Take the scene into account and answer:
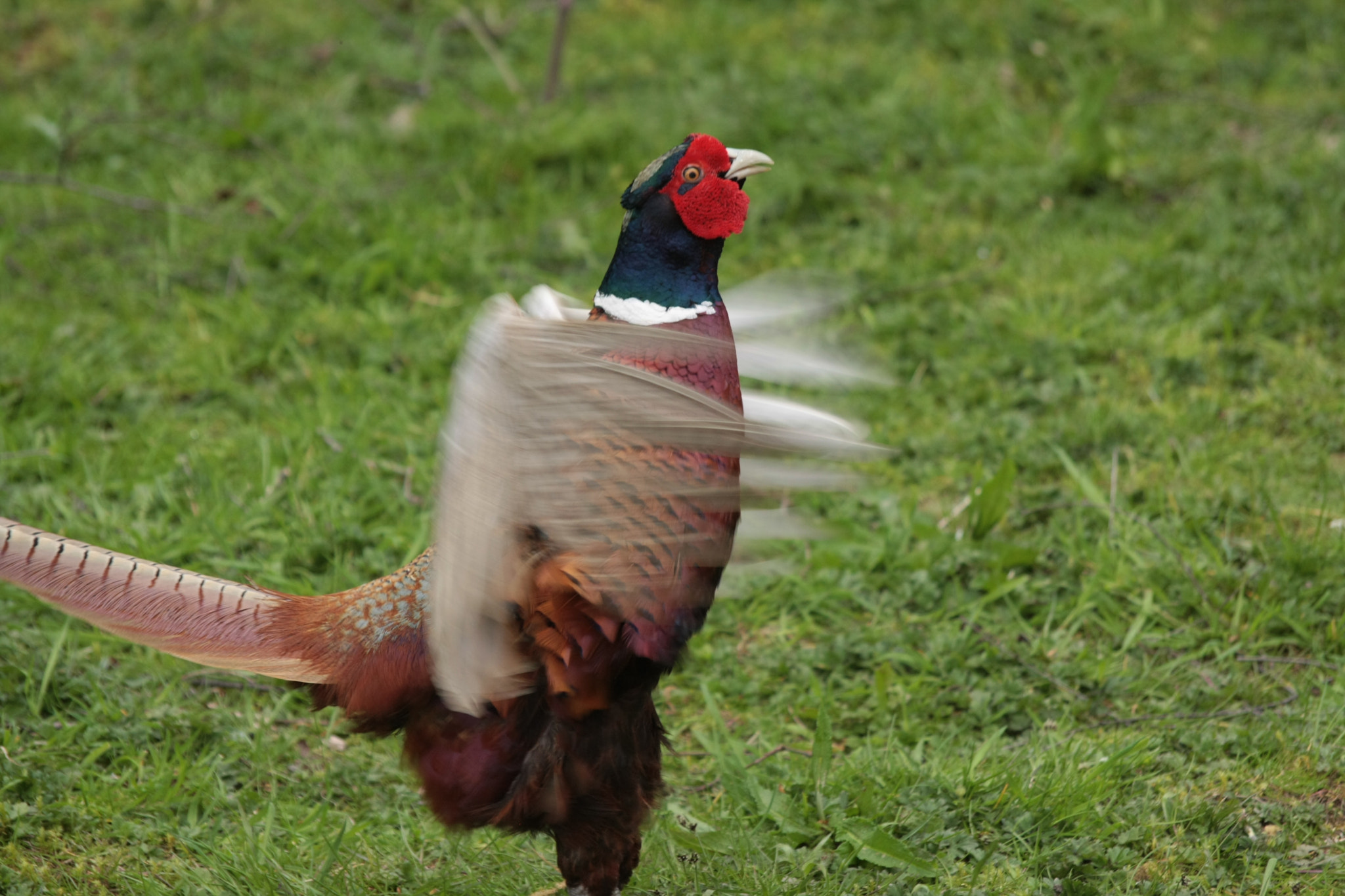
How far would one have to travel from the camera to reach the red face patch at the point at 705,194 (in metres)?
2.43

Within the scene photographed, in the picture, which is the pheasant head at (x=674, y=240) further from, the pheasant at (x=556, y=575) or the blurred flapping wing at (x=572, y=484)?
the blurred flapping wing at (x=572, y=484)

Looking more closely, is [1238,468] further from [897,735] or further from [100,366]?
[100,366]

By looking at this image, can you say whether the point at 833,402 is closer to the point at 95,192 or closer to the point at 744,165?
the point at 744,165

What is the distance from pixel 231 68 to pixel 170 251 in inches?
54.1

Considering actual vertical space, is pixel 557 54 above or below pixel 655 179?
below

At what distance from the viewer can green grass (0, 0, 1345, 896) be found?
2.70 meters

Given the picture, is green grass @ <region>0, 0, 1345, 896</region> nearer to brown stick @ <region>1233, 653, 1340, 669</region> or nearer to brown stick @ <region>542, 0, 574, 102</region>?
brown stick @ <region>1233, 653, 1340, 669</region>

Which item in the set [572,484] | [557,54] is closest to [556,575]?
[572,484]

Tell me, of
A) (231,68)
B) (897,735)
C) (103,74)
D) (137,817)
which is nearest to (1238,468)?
(897,735)

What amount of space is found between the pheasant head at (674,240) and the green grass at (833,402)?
22.2 inches

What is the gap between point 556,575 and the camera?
2.07 m

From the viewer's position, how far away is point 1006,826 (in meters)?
2.63

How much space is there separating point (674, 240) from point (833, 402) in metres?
1.74

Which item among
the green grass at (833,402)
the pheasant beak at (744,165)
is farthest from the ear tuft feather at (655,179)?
the green grass at (833,402)
